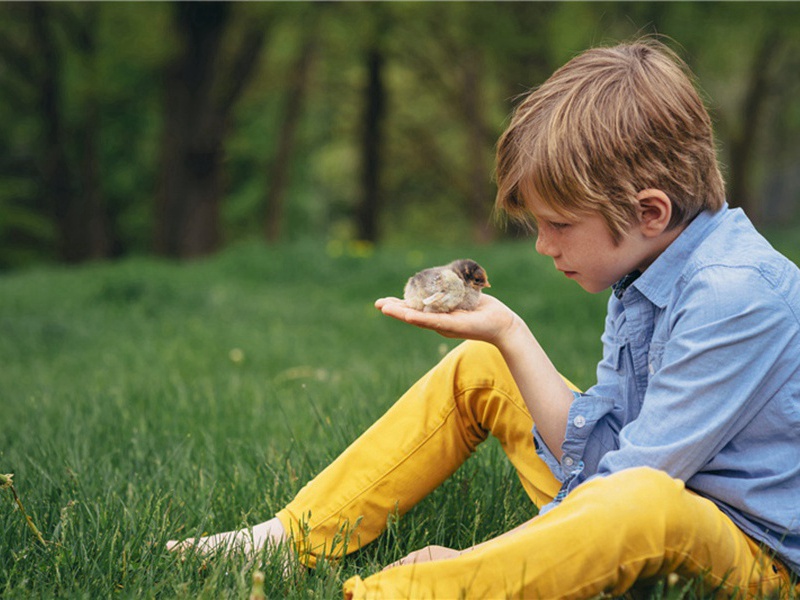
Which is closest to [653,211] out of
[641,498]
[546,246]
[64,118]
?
[546,246]

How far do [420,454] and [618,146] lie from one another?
2.92ft

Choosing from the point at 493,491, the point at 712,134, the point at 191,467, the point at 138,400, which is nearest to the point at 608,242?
the point at 712,134

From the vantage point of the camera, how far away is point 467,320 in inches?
81.9

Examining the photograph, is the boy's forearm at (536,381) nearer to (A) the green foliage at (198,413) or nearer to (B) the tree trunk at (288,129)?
(A) the green foliage at (198,413)

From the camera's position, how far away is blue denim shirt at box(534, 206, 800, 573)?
72.6 inches

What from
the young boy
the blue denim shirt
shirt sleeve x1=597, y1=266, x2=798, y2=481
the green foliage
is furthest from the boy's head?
the green foliage

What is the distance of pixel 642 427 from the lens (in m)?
1.90

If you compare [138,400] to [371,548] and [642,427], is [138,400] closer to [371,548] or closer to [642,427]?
[371,548]

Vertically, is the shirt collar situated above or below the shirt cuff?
above

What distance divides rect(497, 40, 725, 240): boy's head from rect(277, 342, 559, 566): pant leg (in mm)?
456

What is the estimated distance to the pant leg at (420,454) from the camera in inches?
90.7

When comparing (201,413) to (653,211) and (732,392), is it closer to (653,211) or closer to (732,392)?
(653,211)

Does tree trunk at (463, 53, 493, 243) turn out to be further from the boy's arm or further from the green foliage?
the boy's arm

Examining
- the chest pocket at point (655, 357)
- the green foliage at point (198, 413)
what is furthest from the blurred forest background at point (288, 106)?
the chest pocket at point (655, 357)
